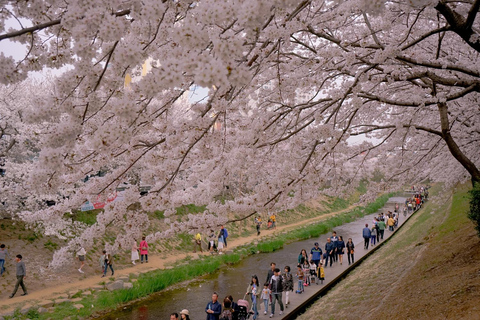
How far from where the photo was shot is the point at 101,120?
3775mm

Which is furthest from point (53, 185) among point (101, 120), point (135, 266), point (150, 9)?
point (135, 266)

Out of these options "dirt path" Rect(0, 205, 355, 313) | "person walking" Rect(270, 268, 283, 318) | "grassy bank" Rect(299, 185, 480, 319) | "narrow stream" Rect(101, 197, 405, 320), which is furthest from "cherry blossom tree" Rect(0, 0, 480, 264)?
"dirt path" Rect(0, 205, 355, 313)

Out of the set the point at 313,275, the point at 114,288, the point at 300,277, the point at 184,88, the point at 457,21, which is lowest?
the point at 313,275

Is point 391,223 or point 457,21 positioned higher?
point 457,21

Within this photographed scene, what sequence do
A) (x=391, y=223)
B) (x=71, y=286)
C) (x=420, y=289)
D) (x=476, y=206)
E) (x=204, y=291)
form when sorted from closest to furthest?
(x=420, y=289) < (x=476, y=206) < (x=71, y=286) < (x=204, y=291) < (x=391, y=223)

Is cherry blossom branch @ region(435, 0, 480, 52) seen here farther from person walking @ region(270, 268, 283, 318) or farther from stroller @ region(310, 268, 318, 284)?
stroller @ region(310, 268, 318, 284)

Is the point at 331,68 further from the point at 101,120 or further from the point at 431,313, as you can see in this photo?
the point at 431,313

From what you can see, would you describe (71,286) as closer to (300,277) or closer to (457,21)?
(300,277)

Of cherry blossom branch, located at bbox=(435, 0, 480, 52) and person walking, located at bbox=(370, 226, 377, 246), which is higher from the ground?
cherry blossom branch, located at bbox=(435, 0, 480, 52)

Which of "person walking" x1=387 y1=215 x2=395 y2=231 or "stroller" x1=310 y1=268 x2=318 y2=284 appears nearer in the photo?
"stroller" x1=310 y1=268 x2=318 y2=284

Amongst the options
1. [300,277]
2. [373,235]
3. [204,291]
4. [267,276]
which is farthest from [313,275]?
[373,235]

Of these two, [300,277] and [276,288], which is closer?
[276,288]

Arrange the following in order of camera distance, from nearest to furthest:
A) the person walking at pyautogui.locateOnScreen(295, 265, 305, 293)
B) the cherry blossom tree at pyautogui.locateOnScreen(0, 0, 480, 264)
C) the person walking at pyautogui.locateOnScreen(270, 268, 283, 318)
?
1. the cherry blossom tree at pyautogui.locateOnScreen(0, 0, 480, 264)
2. the person walking at pyautogui.locateOnScreen(270, 268, 283, 318)
3. the person walking at pyautogui.locateOnScreen(295, 265, 305, 293)

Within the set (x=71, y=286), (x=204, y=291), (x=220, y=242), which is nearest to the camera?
(x=71, y=286)
